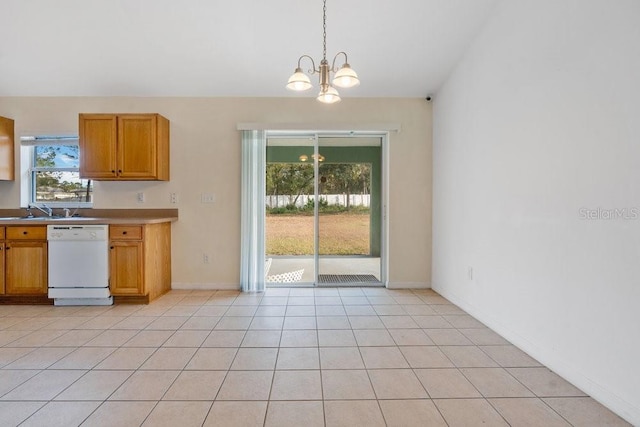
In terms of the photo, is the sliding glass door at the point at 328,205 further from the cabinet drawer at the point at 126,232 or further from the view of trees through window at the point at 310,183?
the cabinet drawer at the point at 126,232

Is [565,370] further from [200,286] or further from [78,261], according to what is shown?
[78,261]

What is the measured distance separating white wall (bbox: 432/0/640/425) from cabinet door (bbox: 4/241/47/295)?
450cm

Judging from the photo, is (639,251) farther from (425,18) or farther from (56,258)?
(56,258)

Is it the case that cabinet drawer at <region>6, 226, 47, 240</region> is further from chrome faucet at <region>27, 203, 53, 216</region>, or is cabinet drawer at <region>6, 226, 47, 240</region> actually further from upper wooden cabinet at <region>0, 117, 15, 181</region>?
upper wooden cabinet at <region>0, 117, 15, 181</region>

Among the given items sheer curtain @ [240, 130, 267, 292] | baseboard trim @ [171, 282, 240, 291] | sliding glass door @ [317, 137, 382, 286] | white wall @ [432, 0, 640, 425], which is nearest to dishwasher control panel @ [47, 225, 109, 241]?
baseboard trim @ [171, 282, 240, 291]

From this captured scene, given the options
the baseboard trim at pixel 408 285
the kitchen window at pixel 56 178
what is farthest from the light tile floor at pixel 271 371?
the kitchen window at pixel 56 178

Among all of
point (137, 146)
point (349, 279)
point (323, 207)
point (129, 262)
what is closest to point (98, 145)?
point (137, 146)

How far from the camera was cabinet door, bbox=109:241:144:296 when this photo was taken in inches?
133

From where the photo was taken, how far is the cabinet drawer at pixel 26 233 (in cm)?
335

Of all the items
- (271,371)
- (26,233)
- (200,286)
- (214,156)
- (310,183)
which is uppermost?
(214,156)

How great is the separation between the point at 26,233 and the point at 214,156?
6.94ft

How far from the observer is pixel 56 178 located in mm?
4121

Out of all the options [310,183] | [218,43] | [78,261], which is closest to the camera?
[218,43]

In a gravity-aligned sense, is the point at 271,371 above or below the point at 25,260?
below
